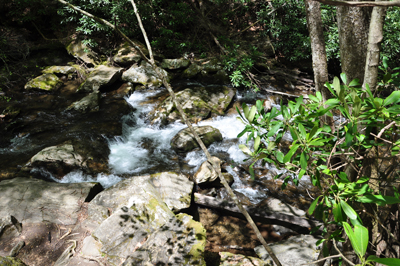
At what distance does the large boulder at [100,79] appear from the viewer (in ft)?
29.0

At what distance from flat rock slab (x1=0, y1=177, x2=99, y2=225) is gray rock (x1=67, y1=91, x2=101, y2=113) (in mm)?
3706

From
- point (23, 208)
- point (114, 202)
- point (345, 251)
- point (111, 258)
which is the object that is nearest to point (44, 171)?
point (23, 208)

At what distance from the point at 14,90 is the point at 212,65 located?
7.89 meters

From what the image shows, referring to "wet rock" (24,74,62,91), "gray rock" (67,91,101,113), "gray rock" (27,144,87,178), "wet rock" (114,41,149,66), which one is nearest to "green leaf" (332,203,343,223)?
"gray rock" (27,144,87,178)

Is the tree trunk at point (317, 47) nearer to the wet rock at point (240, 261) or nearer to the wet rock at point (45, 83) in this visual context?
the wet rock at point (240, 261)

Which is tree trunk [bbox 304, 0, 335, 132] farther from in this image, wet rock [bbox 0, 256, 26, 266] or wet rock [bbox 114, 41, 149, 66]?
wet rock [bbox 114, 41, 149, 66]

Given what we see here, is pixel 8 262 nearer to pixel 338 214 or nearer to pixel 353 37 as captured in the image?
pixel 338 214

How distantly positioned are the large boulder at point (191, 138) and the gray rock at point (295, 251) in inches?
132

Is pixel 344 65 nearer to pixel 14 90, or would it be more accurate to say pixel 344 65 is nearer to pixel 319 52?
pixel 319 52

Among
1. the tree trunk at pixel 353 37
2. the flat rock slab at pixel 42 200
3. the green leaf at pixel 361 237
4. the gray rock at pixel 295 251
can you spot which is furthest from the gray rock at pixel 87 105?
the green leaf at pixel 361 237

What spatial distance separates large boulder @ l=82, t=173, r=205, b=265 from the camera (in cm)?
289

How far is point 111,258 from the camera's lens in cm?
Answer: 303

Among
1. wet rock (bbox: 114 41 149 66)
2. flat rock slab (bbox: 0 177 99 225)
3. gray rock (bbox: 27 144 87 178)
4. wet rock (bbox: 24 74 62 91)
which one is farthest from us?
wet rock (bbox: 114 41 149 66)

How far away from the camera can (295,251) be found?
3.24m
